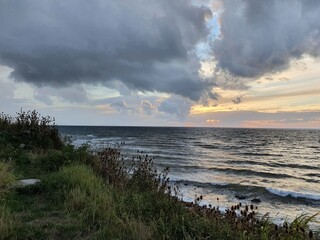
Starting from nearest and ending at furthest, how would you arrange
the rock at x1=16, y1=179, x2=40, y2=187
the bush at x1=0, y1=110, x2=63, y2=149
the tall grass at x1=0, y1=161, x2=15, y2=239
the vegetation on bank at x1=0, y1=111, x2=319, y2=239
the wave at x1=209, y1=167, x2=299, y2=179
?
the tall grass at x1=0, y1=161, x2=15, y2=239, the vegetation on bank at x1=0, y1=111, x2=319, y2=239, the rock at x1=16, y1=179, x2=40, y2=187, the bush at x1=0, y1=110, x2=63, y2=149, the wave at x1=209, y1=167, x2=299, y2=179

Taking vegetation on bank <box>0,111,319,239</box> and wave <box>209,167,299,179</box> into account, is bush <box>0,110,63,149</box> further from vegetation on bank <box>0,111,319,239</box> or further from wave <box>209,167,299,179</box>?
wave <box>209,167,299,179</box>

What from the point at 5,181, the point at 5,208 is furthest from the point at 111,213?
the point at 5,181

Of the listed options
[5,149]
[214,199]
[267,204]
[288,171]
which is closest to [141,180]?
[5,149]

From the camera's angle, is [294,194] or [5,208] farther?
[294,194]

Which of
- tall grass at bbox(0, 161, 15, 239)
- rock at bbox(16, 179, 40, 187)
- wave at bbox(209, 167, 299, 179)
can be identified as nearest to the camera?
tall grass at bbox(0, 161, 15, 239)

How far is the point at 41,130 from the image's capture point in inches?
521

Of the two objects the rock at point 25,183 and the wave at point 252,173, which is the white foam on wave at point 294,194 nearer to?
the wave at point 252,173

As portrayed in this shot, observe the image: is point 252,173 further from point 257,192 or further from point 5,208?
point 5,208

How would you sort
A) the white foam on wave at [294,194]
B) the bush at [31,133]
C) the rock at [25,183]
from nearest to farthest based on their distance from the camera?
the rock at [25,183], the bush at [31,133], the white foam on wave at [294,194]

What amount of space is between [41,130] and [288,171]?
22684 mm

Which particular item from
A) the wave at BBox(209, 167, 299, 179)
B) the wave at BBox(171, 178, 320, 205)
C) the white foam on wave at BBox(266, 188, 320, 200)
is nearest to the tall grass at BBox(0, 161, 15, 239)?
the wave at BBox(171, 178, 320, 205)

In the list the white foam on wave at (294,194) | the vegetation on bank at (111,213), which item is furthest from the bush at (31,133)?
the white foam on wave at (294,194)

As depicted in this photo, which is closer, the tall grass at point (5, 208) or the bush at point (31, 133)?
the tall grass at point (5, 208)

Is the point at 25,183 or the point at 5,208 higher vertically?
the point at 25,183
